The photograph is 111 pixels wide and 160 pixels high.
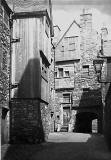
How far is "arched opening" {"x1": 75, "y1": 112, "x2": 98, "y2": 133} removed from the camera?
2980cm

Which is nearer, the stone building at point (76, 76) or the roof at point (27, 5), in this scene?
the roof at point (27, 5)

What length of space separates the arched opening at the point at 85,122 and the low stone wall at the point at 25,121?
1151 centimetres

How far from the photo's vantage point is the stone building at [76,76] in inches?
1141

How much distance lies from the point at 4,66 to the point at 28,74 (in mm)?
1641

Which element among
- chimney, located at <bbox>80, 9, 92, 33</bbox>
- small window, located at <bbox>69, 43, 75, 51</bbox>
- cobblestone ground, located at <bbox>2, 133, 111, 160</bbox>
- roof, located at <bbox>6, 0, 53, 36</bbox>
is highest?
chimney, located at <bbox>80, 9, 92, 33</bbox>

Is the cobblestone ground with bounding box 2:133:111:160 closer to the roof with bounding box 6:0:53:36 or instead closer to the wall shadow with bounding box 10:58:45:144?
the wall shadow with bounding box 10:58:45:144

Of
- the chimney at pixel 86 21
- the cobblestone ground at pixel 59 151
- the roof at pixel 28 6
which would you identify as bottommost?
the cobblestone ground at pixel 59 151

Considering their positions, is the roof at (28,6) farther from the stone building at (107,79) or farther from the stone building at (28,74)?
the stone building at (107,79)

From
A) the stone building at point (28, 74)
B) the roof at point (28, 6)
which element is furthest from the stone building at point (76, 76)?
the roof at point (28, 6)

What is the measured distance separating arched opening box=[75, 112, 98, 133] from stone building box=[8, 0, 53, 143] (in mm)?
10025

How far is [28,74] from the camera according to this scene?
18406 mm

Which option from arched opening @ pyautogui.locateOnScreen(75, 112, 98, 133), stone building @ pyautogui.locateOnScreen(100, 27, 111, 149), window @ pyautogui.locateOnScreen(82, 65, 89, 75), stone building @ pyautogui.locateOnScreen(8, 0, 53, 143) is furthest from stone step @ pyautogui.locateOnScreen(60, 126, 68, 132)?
stone building @ pyautogui.locateOnScreen(8, 0, 53, 143)

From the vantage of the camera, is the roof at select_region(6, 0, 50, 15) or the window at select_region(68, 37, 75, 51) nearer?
the roof at select_region(6, 0, 50, 15)

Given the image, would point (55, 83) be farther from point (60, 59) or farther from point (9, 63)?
point (9, 63)
